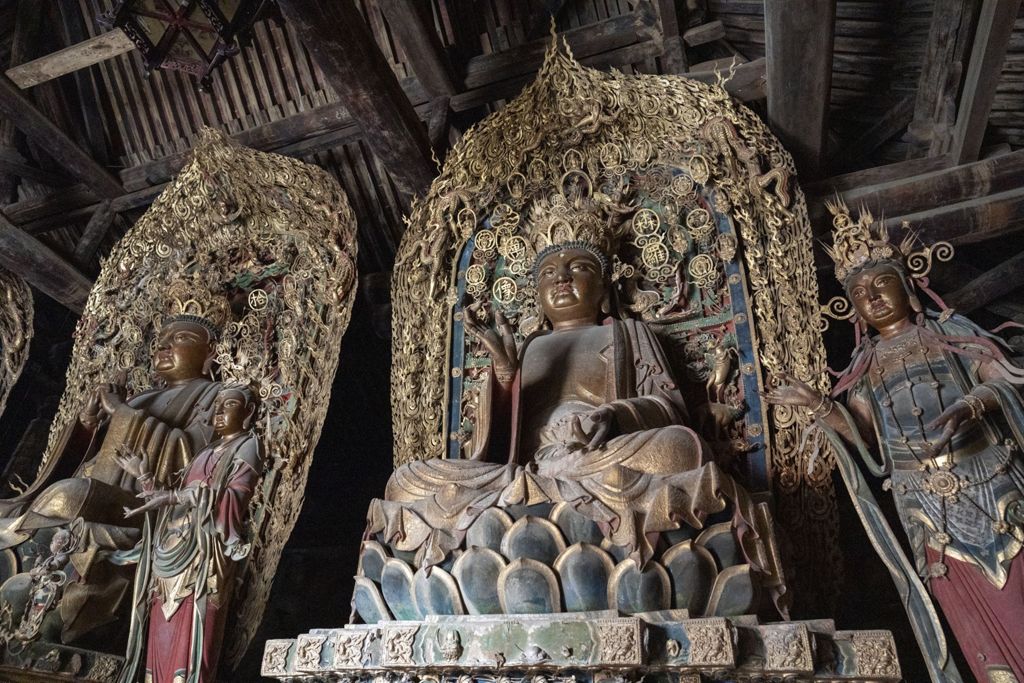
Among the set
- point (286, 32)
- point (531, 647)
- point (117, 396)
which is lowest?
point (531, 647)

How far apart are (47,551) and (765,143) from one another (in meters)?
3.95

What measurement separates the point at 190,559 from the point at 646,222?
281 cm

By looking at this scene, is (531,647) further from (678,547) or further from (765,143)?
(765,143)

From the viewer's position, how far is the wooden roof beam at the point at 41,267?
17.3 feet

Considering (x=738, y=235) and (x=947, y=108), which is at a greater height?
(x=947, y=108)

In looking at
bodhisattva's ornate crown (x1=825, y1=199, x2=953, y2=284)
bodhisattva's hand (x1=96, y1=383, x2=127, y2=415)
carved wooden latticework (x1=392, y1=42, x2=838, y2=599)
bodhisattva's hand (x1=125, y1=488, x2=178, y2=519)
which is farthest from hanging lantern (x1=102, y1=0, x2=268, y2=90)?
bodhisattva's ornate crown (x1=825, y1=199, x2=953, y2=284)

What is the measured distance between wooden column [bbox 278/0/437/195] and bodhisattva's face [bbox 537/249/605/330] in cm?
105

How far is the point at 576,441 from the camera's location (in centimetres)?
311

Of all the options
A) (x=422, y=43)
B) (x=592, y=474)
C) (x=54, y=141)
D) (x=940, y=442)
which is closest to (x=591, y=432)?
(x=592, y=474)

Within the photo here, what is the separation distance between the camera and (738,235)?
4.10 metres

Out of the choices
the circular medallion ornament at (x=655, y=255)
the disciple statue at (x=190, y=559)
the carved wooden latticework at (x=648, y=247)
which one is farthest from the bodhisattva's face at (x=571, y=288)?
the disciple statue at (x=190, y=559)

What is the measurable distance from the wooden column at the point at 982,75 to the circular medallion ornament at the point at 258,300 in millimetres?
3830

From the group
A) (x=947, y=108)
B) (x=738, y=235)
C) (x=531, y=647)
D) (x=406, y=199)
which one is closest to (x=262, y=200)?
(x=406, y=199)

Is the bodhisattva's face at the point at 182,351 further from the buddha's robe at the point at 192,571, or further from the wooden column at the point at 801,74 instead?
the wooden column at the point at 801,74
